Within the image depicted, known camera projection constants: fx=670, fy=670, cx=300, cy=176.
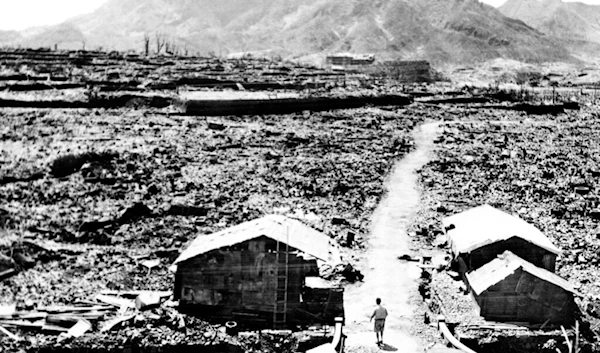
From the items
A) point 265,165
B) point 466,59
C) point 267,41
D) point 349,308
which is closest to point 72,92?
point 265,165

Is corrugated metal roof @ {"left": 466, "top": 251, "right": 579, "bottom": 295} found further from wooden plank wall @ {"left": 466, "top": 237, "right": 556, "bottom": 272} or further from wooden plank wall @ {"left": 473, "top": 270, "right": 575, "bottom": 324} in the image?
wooden plank wall @ {"left": 466, "top": 237, "right": 556, "bottom": 272}

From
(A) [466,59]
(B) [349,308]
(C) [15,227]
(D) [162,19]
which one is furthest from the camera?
(D) [162,19]

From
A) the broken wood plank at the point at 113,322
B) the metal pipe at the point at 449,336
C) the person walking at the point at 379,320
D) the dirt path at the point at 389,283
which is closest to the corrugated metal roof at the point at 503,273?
the metal pipe at the point at 449,336

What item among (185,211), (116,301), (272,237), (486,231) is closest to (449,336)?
(486,231)

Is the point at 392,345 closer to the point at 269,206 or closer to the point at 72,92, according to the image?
the point at 269,206

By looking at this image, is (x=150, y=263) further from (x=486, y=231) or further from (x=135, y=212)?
(x=486, y=231)

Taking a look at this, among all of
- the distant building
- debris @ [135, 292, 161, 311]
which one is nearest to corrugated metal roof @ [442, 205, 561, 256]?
debris @ [135, 292, 161, 311]

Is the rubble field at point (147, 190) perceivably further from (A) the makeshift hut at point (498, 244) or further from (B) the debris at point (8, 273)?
(A) the makeshift hut at point (498, 244)
